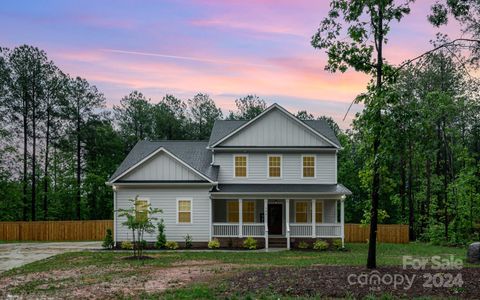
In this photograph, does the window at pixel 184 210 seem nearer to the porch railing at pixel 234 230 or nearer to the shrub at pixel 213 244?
the porch railing at pixel 234 230

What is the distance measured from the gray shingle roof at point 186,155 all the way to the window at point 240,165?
119cm

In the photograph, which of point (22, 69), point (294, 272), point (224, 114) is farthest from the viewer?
point (224, 114)

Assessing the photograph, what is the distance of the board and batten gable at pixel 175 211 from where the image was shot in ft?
92.7

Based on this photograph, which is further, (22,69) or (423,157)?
(22,69)

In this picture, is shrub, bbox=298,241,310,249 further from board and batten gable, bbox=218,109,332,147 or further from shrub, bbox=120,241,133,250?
shrub, bbox=120,241,133,250

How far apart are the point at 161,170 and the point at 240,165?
15.5 ft

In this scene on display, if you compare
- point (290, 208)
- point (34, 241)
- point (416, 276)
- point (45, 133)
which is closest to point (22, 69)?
point (45, 133)

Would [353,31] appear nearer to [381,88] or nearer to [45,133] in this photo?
[381,88]

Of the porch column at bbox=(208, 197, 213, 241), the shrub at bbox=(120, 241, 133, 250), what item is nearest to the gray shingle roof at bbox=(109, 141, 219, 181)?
the porch column at bbox=(208, 197, 213, 241)

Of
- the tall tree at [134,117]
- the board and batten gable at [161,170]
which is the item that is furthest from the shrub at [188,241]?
the tall tree at [134,117]

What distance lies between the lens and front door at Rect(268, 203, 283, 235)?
99.1 ft

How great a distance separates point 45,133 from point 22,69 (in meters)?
5.72

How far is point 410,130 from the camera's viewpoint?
13320 millimetres

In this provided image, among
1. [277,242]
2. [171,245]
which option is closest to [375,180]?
[277,242]
